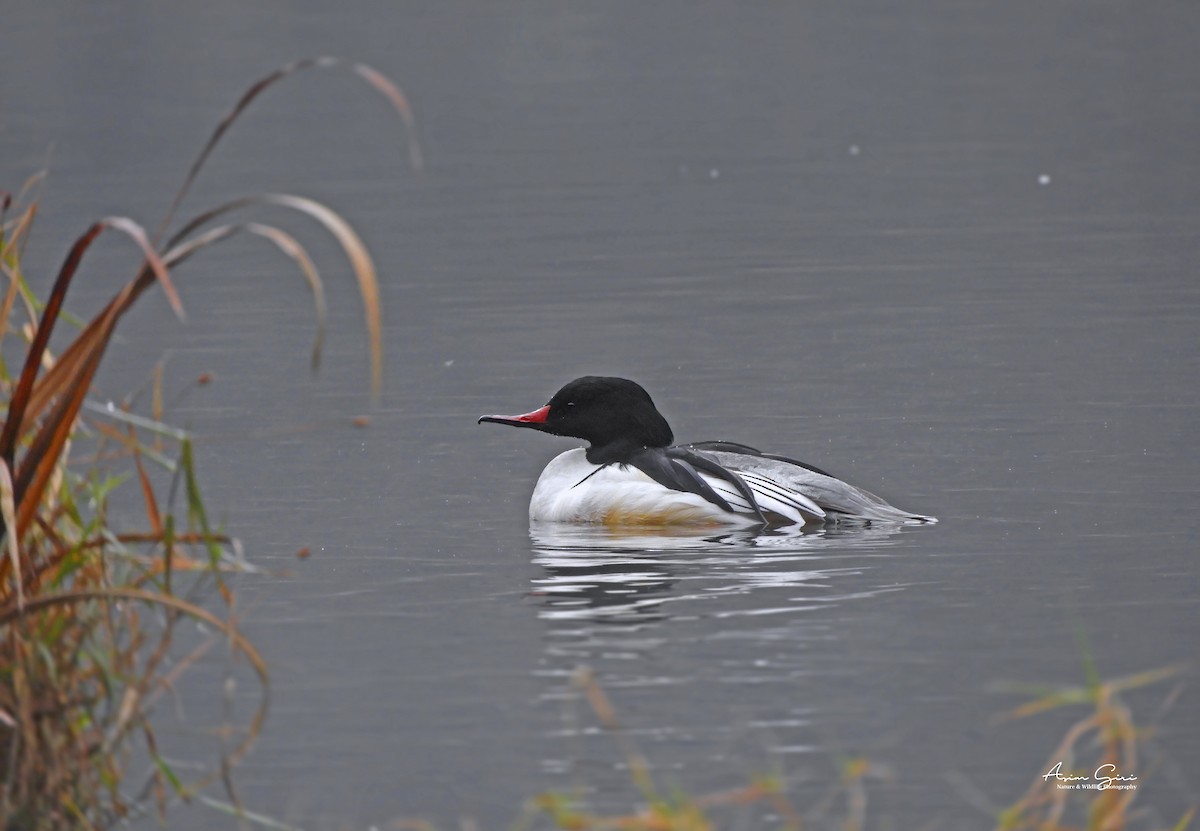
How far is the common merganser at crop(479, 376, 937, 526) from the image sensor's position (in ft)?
28.4

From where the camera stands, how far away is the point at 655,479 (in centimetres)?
896

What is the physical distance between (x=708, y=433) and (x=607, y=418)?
1392mm

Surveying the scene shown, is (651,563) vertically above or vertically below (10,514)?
below

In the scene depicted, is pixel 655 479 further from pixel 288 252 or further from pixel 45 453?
pixel 288 252

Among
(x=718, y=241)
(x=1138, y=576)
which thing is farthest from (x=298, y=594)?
(x=718, y=241)

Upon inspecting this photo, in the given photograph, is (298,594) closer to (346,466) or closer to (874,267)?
(346,466)

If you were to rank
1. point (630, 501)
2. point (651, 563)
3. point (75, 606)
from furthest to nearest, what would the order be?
point (630, 501), point (651, 563), point (75, 606)

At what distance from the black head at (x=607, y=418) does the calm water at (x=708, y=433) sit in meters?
0.42

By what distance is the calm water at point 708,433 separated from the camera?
587 centimetres

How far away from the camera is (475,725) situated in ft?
19.9
